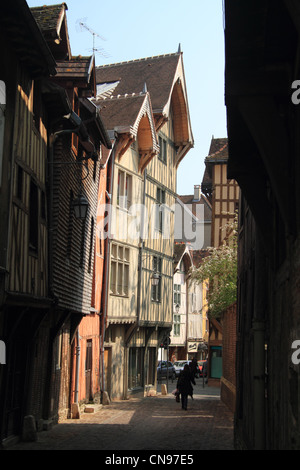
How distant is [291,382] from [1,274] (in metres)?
5.87

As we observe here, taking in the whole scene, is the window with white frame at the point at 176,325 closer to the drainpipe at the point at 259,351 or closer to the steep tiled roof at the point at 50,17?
the steep tiled roof at the point at 50,17

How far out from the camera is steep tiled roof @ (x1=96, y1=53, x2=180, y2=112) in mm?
29797

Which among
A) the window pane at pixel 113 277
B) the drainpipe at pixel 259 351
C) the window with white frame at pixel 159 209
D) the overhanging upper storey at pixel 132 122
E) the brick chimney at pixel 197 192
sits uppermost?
the brick chimney at pixel 197 192

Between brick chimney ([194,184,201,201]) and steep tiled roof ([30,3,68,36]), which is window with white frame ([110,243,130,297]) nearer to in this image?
steep tiled roof ([30,3,68,36])

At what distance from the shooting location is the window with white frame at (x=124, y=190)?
2480 centimetres

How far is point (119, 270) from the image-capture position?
981 inches

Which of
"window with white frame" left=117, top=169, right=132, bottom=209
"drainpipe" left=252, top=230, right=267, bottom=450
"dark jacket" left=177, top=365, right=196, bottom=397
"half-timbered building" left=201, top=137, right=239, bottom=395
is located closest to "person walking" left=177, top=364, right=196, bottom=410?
"dark jacket" left=177, top=365, right=196, bottom=397

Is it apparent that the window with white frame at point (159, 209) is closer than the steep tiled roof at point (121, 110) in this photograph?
No

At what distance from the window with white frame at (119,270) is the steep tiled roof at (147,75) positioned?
7390 mm

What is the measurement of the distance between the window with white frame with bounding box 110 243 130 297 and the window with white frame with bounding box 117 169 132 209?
1.72 m

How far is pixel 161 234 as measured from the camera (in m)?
29.1

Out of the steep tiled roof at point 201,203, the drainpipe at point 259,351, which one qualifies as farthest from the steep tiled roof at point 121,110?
the steep tiled roof at point 201,203

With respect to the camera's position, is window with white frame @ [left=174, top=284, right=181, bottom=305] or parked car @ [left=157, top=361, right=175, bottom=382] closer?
parked car @ [left=157, top=361, right=175, bottom=382]

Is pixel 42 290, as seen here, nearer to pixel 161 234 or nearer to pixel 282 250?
pixel 282 250
